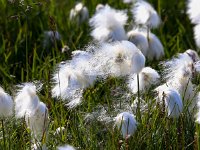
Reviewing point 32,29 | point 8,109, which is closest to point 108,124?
point 8,109

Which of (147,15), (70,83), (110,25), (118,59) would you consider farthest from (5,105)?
(147,15)

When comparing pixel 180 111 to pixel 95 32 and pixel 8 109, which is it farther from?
pixel 95 32

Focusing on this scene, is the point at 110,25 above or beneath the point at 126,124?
above

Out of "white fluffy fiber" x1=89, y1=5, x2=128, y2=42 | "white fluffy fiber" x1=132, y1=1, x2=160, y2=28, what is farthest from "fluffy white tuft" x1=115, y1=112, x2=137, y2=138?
"white fluffy fiber" x1=132, y1=1, x2=160, y2=28

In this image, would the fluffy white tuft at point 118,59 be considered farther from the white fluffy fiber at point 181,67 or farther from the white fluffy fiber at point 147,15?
the white fluffy fiber at point 147,15

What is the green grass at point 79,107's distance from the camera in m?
2.22

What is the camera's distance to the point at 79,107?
8.24 feet

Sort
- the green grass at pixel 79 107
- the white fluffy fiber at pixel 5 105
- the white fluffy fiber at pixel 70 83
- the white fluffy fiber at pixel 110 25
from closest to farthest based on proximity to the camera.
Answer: the white fluffy fiber at pixel 5 105, the green grass at pixel 79 107, the white fluffy fiber at pixel 70 83, the white fluffy fiber at pixel 110 25

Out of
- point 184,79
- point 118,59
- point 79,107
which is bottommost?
point 79,107

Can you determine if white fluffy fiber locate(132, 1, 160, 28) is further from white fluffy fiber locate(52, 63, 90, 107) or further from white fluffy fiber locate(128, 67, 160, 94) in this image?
white fluffy fiber locate(52, 63, 90, 107)

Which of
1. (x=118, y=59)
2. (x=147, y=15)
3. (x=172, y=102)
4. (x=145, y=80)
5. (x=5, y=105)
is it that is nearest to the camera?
(x=5, y=105)

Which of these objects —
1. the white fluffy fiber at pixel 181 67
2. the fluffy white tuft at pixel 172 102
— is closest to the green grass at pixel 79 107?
the fluffy white tuft at pixel 172 102

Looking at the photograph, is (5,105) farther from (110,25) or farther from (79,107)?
(110,25)

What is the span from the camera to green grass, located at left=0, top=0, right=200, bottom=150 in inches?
87.3
